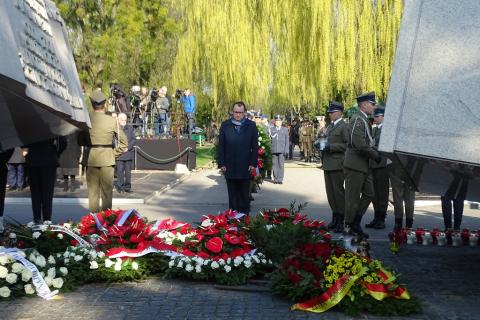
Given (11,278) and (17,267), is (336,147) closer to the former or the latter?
(17,267)

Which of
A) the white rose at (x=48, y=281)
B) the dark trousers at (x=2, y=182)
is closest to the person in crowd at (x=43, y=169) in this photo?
the dark trousers at (x=2, y=182)

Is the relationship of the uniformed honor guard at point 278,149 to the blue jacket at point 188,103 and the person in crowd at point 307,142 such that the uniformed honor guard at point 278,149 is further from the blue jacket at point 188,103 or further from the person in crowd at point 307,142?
the person in crowd at point 307,142

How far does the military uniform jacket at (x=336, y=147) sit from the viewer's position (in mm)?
11547

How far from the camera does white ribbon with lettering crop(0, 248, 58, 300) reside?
22.9 ft

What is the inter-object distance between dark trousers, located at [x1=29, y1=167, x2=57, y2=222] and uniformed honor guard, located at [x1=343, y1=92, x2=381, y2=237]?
4181 millimetres

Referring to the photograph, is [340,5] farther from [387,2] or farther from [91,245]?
[91,245]

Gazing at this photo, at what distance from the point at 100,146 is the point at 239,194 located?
2.42 m

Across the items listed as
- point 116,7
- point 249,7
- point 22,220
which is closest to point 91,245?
point 22,220

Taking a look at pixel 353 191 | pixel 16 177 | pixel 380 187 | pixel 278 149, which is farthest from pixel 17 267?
pixel 278 149

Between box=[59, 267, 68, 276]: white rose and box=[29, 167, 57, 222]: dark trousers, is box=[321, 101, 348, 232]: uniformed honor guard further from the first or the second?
box=[59, 267, 68, 276]: white rose

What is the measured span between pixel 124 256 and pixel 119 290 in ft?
1.66

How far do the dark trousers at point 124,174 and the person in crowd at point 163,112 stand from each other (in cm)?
1030

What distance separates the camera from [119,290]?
7305 mm

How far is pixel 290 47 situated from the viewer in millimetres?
23000
